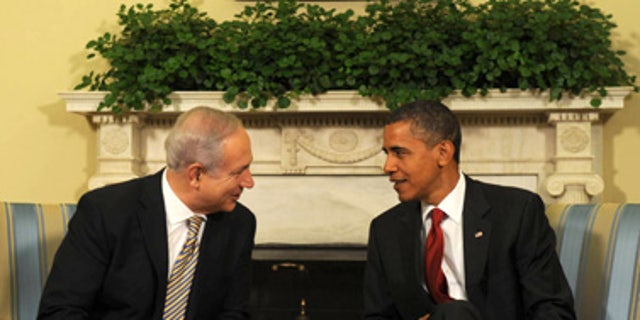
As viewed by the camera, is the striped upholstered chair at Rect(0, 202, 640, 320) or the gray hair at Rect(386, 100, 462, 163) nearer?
the striped upholstered chair at Rect(0, 202, 640, 320)

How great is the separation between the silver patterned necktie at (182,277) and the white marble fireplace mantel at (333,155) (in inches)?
69.6

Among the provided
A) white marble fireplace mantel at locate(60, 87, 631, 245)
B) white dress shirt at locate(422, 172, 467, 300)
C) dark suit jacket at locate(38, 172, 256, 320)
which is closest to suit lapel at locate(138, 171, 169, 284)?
dark suit jacket at locate(38, 172, 256, 320)

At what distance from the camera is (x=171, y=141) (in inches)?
90.9

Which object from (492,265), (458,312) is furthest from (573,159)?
(458,312)

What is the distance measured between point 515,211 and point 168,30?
2199 mm

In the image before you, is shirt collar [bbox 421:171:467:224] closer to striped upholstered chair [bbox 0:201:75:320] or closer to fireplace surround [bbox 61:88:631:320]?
striped upholstered chair [bbox 0:201:75:320]

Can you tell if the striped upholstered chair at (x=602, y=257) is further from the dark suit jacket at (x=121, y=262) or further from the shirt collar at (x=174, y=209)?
the shirt collar at (x=174, y=209)

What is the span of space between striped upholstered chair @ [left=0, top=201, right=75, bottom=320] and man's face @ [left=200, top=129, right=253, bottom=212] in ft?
2.35

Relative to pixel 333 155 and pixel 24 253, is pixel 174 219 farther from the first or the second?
pixel 333 155

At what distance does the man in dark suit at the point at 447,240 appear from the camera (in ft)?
8.05

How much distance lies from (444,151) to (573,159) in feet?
5.68

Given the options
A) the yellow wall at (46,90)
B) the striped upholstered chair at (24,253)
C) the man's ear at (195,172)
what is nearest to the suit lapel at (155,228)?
the man's ear at (195,172)

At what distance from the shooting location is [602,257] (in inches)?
97.2

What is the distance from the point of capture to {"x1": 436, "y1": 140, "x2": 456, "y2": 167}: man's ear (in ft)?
8.47
